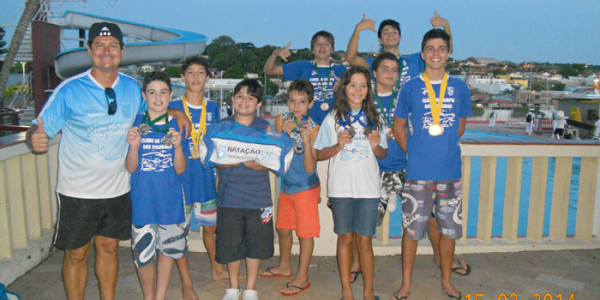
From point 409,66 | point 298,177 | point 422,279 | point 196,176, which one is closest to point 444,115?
point 409,66

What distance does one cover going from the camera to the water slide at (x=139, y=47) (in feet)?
54.1

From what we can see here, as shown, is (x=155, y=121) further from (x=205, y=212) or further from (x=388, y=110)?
(x=388, y=110)

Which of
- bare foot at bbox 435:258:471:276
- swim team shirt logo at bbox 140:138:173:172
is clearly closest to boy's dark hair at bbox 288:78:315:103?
swim team shirt logo at bbox 140:138:173:172

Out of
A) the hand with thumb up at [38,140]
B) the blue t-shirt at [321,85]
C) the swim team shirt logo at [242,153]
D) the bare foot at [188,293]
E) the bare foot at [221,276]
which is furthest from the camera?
the blue t-shirt at [321,85]

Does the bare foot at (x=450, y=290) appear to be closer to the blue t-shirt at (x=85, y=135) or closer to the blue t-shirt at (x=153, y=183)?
the blue t-shirt at (x=153, y=183)

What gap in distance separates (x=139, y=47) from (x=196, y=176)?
18.7 meters

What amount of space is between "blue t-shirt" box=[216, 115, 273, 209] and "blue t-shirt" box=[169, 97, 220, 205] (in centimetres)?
28

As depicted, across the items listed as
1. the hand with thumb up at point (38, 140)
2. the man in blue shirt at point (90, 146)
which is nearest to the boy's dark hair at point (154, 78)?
the man in blue shirt at point (90, 146)

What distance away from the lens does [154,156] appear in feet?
9.00

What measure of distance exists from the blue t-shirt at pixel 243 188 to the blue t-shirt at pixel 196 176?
0.91 ft

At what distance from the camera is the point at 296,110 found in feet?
10.3

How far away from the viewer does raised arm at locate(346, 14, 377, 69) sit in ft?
11.8

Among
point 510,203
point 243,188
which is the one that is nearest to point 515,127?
point 510,203

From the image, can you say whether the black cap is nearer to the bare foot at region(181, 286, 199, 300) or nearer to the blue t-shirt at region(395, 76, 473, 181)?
the bare foot at region(181, 286, 199, 300)
